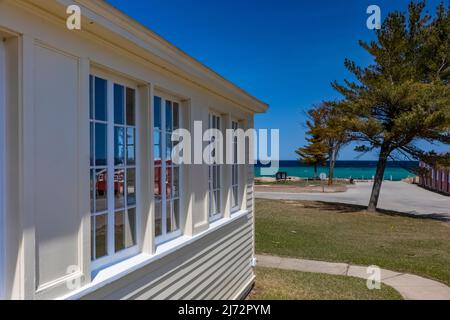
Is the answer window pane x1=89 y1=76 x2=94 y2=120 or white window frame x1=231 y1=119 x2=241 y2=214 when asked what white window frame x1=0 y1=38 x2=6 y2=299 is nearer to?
window pane x1=89 y1=76 x2=94 y2=120

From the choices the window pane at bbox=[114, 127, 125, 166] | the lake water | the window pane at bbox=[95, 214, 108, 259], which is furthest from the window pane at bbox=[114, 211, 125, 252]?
the lake water

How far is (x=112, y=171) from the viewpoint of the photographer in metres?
2.83

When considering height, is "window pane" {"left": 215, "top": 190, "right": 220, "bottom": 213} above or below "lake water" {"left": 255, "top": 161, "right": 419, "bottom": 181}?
above

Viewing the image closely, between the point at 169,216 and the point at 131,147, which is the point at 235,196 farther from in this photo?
the point at 131,147

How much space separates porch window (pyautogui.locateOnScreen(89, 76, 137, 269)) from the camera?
2684 millimetres

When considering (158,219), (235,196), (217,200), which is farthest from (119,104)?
(235,196)

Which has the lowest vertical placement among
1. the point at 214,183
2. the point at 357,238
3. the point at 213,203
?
the point at 357,238

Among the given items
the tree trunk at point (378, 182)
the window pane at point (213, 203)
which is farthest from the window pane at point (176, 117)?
the tree trunk at point (378, 182)

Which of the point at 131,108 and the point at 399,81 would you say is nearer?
the point at 131,108

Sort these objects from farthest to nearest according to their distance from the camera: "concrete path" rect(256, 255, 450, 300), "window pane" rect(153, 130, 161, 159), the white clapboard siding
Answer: "concrete path" rect(256, 255, 450, 300)
"window pane" rect(153, 130, 161, 159)
the white clapboard siding

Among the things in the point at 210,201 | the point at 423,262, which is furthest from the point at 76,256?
the point at 423,262

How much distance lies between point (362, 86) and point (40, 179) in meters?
16.8

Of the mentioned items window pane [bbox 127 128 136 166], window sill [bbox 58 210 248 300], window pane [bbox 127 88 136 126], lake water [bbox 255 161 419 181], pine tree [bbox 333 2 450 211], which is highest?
pine tree [bbox 333 2 450 211]

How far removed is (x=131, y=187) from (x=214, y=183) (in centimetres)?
228
